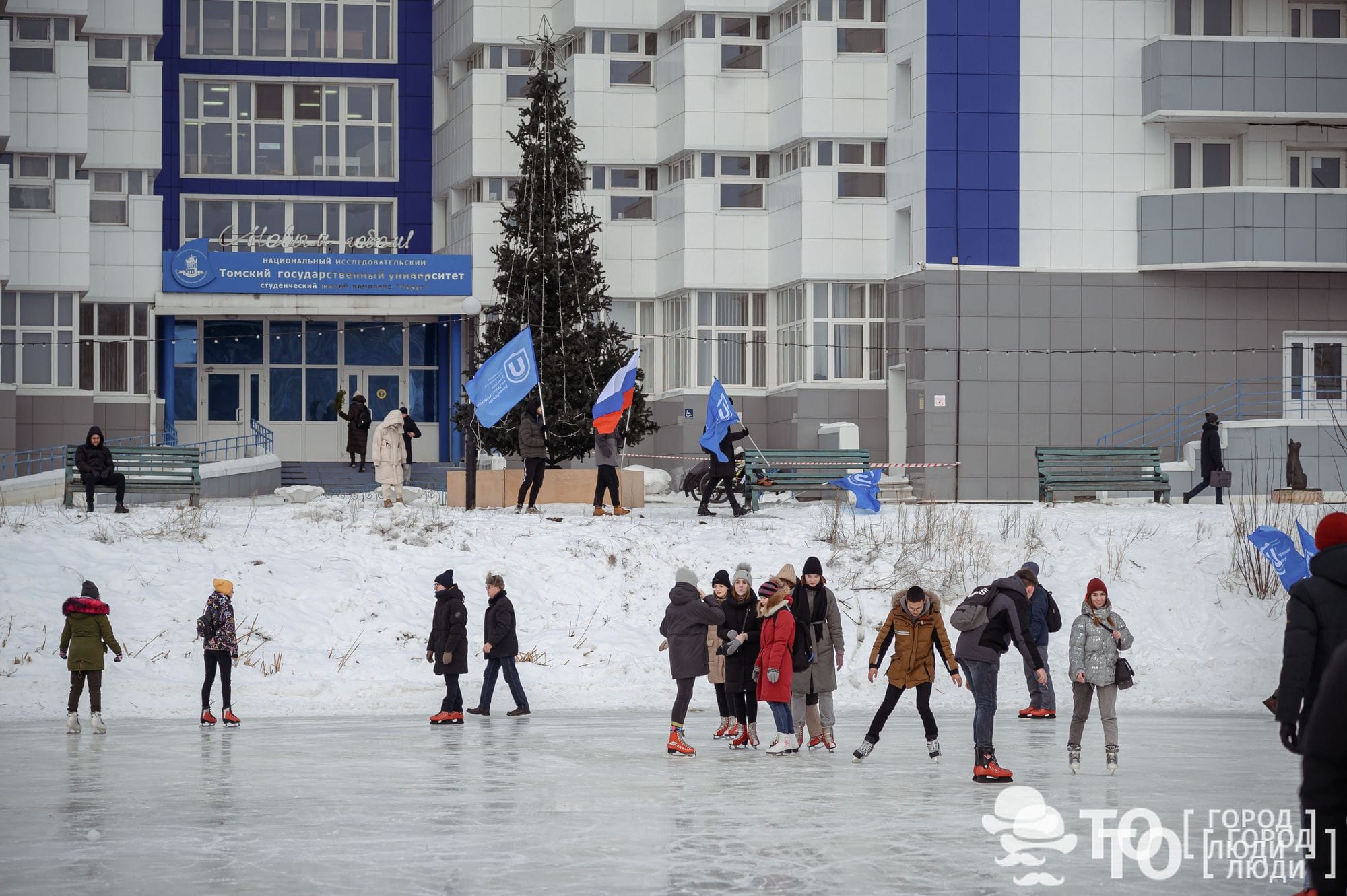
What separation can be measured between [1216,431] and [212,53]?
29.9m

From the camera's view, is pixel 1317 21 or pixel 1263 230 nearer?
pixel 1263 230

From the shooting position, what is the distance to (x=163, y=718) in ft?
65.9

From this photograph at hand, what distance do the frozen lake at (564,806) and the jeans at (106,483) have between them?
879 centimetres

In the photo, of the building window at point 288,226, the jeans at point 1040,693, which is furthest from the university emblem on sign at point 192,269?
the jeans at point 1040,693

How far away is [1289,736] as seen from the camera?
8.57 m

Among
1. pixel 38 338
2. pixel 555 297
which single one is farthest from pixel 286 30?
pixel 555 297

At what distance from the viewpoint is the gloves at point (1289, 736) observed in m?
8.39

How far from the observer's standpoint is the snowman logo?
10.3m

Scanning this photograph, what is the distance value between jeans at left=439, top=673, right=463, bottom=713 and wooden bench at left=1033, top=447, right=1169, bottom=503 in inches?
529

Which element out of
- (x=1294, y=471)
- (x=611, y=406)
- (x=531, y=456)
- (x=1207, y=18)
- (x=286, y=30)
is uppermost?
(x=286, y=30)

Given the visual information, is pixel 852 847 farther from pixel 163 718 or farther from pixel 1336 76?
pixel 1336 76

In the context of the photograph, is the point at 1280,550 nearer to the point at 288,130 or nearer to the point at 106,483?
the point at 106,483

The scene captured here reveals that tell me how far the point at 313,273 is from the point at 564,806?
3637 cm

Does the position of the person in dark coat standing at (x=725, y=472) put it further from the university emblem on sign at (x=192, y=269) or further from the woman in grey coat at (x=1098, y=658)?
the university emblem on sign at (x=192, y=269)
